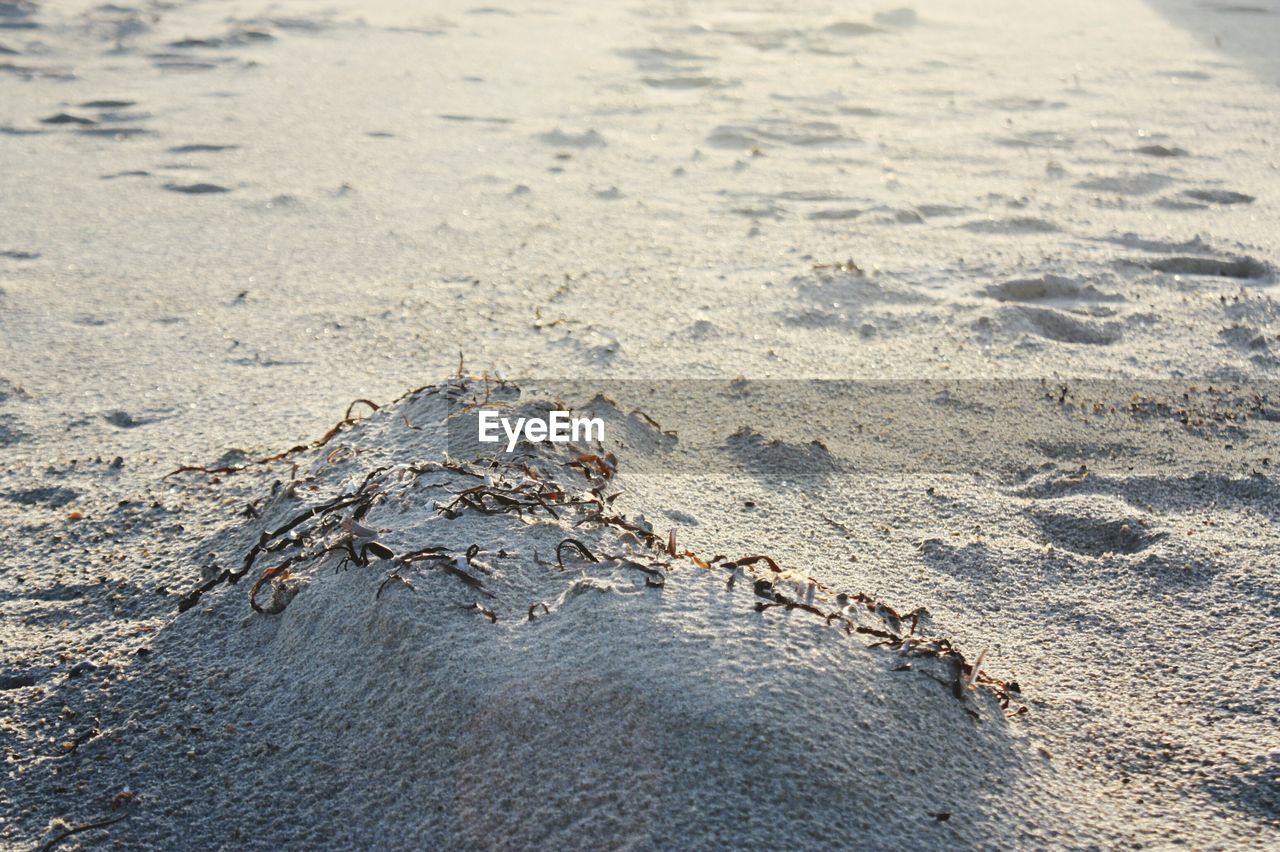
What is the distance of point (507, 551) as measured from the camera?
144 centimetres

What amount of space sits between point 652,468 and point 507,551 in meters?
0.55

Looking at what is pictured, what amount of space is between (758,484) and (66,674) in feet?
3.32

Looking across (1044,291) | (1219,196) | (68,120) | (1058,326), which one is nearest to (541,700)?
(1058,326)

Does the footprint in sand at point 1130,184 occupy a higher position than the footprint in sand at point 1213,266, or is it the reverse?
the footprint in sand at point 1130,184

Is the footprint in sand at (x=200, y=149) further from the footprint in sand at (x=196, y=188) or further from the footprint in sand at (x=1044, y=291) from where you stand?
the footprint in sand at (x=1044, y=291)

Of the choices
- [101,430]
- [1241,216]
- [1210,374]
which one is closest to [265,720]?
[101,430]

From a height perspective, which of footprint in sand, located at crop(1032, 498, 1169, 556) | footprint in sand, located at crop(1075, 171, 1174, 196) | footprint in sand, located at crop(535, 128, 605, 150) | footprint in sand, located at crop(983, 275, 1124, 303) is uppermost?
footprint in sand, located at crop(1075, 171, 1174, 196)

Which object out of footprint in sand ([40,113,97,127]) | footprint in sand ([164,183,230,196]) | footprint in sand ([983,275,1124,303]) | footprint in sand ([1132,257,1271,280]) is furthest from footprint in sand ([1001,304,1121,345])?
footprint in sand ([40,113,97,127])

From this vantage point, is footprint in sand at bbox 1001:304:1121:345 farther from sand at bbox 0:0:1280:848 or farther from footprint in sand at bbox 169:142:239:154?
footprint in sand at bbox 169:142:239:154

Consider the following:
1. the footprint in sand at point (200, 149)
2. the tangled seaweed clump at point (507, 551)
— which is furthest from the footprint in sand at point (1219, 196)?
the footprint in sand at point (200, 149)

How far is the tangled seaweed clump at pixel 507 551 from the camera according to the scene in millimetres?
1343

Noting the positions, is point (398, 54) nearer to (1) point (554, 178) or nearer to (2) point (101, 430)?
(1) point (554, 178)

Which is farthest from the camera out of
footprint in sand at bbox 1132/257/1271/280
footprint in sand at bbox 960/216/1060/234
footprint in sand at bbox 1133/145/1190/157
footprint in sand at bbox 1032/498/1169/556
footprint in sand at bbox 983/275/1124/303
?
footprint in sand at bbox 1133/145/1190/157

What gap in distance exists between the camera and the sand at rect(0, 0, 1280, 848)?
3.91 ft
